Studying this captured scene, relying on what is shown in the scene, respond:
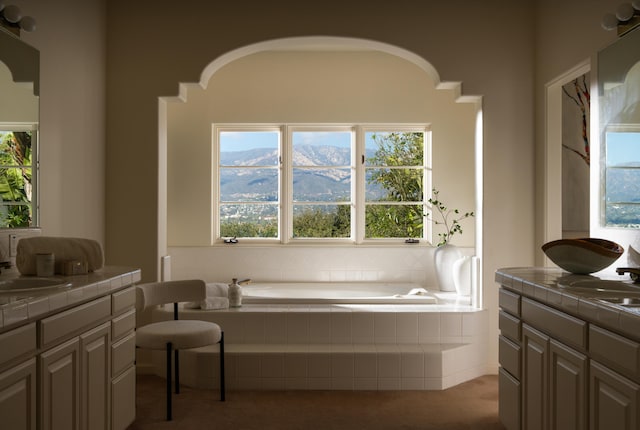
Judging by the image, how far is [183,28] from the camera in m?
4.23

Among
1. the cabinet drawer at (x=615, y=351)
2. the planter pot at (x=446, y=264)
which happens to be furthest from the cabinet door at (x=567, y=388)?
the planter pot at (x=446, y=264)

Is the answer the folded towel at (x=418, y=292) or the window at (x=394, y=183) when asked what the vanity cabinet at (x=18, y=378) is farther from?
the window at (x=394, y=183)

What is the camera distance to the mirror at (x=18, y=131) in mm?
2896

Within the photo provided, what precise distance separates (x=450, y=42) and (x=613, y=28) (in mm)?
1368

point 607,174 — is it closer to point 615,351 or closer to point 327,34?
point 615,351

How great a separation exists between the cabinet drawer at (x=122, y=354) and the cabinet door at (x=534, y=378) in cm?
186

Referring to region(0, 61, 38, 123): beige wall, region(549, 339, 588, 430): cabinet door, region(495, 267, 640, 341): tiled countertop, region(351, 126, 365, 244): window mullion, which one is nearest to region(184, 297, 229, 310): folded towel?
region(0, 61, 38, 123): beige wall

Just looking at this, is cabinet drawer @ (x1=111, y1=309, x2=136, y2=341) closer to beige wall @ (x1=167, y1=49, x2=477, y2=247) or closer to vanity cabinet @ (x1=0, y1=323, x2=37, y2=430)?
vanity cabinet @ (x1=0, y1=323, x2=37, y2=430)

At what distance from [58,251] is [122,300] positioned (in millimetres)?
379

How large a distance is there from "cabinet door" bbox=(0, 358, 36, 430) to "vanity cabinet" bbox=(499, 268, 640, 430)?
1864 millimetres

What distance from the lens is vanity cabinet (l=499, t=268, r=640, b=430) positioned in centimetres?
184

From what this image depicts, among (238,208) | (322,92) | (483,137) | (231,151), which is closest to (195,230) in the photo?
(238,208)

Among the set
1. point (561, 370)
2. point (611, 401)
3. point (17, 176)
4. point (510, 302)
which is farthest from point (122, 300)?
point (611, 401)

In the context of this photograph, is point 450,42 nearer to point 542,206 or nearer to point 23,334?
point 542,206
